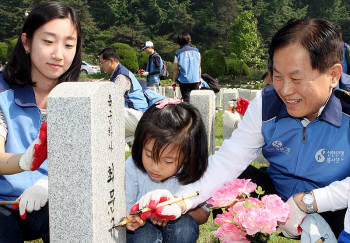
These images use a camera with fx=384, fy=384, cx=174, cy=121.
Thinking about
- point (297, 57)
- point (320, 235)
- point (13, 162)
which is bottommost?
point (320, 235)

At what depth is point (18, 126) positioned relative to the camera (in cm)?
200

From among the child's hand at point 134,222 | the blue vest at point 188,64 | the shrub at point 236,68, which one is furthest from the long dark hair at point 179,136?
the shrub at point 236,68

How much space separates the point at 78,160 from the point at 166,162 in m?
0.62

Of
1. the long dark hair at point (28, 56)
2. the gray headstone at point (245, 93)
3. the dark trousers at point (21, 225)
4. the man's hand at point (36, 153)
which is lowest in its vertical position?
the gray headstone at point (245, 93)

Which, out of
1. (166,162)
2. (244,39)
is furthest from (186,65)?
(244,39)

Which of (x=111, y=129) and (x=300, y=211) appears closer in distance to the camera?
(x=111, y=129)

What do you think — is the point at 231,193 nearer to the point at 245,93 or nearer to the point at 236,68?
the point at 245,93

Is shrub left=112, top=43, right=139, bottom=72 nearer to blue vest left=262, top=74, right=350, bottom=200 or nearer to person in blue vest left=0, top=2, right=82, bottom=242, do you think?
person in blue vest left=0, top=2, right=82, bottom=242

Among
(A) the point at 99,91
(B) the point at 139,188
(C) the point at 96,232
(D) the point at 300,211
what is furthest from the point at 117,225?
(D) the point at 300,211

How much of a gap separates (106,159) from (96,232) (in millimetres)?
296

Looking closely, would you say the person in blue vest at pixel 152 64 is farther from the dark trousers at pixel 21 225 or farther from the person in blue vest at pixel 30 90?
the dark trousers at pixel 21 225

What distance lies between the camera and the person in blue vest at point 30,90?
195 cm

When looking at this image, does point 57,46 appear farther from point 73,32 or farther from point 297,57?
point 297,57

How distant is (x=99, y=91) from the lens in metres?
1.49
